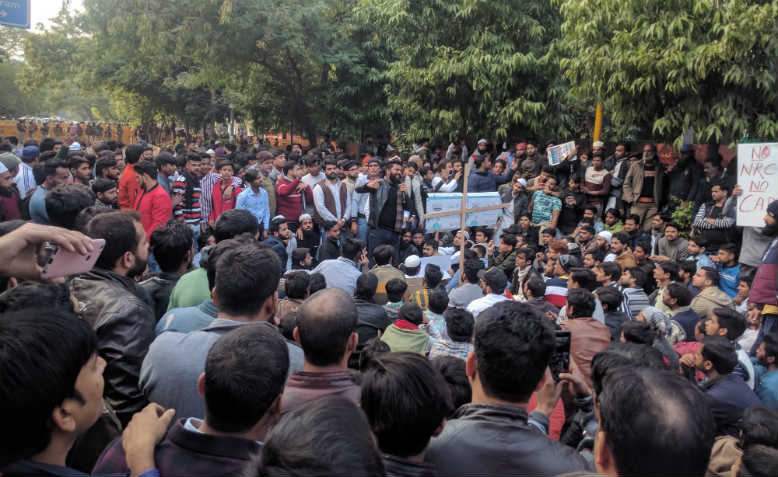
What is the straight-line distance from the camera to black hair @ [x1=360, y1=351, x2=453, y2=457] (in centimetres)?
191

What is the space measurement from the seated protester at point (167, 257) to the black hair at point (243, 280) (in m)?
1.12

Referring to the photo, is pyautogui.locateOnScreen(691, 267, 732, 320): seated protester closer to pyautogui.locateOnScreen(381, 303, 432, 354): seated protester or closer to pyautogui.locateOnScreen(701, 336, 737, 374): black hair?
pyautogui.locateOnScreen(701, 336, 737, 374): black hair

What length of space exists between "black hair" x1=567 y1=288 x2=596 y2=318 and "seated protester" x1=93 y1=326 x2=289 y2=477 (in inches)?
108

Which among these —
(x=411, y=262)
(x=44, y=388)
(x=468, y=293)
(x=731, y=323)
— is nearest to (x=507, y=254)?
(x=411, y=262)

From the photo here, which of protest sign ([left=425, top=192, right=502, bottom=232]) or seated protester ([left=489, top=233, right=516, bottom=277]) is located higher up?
protest sign ([left=425, top=192, right=502, bottom=232])

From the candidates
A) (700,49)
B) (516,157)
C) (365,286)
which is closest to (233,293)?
(365,286)

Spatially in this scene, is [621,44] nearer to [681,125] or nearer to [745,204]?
[681,125]

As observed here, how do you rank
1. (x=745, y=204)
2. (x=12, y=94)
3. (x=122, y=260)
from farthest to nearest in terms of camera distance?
(x=12, y=94) < (x=745, y=204) < (x=122, y=260)

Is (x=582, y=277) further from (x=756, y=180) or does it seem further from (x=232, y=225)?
(x=756, y=180)

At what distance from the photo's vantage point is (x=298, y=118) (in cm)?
1917

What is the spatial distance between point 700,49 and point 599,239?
2820mm

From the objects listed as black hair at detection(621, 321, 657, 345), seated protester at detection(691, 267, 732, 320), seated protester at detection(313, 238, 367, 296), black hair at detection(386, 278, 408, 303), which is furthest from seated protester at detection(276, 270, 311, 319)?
seated protester at detection(691, 267, 732, 320)

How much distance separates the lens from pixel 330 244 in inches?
331

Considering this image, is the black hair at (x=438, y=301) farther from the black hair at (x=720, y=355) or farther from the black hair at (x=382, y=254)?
the black hair at (x=720, y=355)
